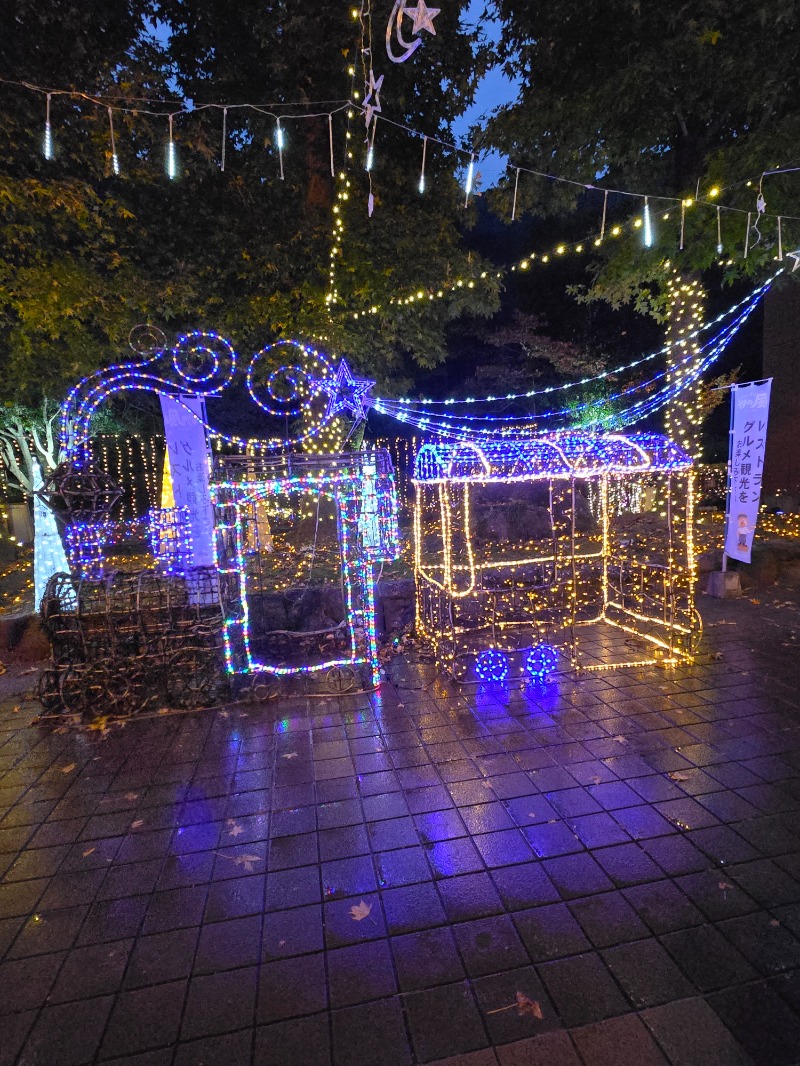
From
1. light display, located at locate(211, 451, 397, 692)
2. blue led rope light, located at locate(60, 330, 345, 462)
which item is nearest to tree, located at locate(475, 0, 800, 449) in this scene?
light display, located at locate(211, 451, 397, 692)

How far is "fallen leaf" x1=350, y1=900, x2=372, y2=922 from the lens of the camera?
10.2ft

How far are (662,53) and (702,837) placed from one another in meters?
11.4

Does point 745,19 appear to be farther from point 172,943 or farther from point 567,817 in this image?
point 172,943

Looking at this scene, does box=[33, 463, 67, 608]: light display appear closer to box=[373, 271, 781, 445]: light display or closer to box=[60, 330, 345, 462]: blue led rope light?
box=[60, 330, 345, 462]: blue led rope light

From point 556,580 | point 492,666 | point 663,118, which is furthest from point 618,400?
point 492,666

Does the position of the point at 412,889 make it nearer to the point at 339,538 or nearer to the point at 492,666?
the point at 492,666

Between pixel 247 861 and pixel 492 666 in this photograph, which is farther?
pixel 492 666

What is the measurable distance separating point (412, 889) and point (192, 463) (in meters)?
6.13

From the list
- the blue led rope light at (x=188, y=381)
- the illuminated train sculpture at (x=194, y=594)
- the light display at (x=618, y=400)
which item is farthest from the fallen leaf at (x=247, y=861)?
the light display at (x=618, y=400)

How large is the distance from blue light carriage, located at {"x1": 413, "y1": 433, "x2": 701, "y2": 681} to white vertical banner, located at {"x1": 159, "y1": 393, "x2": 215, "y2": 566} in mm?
3084

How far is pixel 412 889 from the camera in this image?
3297 mm

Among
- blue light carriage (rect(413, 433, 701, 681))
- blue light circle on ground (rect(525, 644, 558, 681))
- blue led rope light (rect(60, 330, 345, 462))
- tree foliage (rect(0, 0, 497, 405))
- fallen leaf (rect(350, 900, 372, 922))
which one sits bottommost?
blue light circle on ground (rect(525, 644, 558, 681))

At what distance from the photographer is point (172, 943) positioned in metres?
2.99

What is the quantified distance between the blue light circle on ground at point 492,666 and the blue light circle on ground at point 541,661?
1.02ft
